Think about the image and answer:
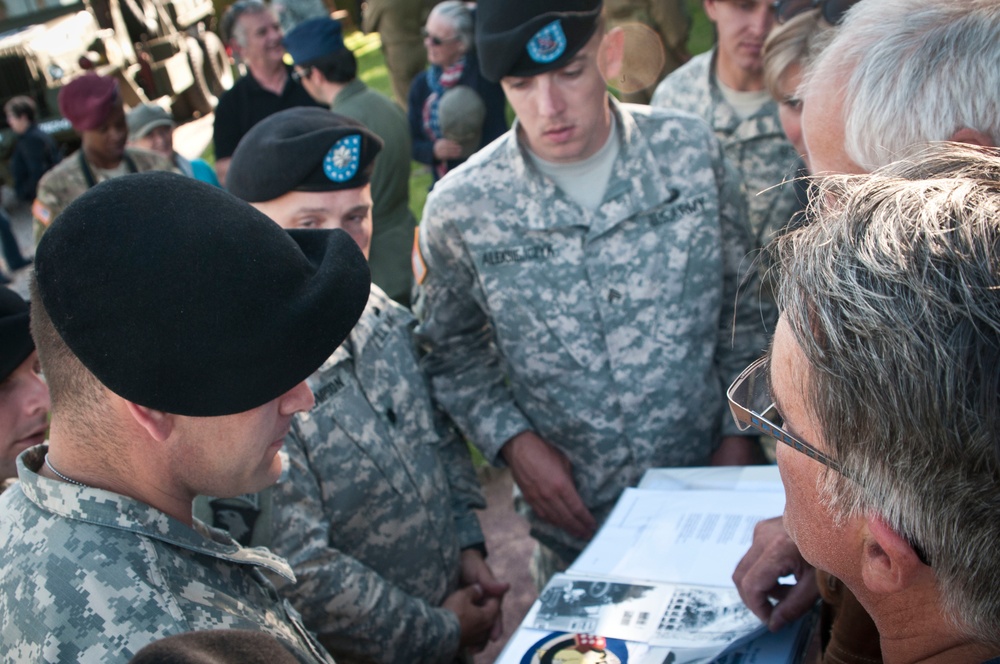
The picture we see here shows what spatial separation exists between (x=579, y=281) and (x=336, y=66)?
120 inches

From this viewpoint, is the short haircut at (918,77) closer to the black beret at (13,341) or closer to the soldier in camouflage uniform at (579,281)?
the soldier in camouflage uniform at (579,281)

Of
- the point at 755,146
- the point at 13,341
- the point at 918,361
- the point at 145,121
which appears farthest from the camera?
the point at 145,121

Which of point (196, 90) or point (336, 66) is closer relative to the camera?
point (336, 66)

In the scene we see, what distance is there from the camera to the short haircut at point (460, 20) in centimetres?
573

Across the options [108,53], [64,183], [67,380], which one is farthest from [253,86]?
[108,53]

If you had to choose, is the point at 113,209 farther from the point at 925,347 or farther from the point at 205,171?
the point at 205,171

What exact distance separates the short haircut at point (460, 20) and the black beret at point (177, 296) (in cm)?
474

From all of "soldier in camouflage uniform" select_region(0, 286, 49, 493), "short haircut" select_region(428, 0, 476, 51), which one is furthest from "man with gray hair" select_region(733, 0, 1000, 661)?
"short haircut" select_region(428, 0, 476, 51)

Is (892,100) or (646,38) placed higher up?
(892,100)

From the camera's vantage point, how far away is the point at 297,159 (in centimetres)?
226

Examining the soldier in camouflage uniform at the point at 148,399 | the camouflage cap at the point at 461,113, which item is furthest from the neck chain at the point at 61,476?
the camouflage cap at the point at 461,113

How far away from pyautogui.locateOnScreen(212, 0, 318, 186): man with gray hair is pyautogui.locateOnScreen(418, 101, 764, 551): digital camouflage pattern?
284 cm

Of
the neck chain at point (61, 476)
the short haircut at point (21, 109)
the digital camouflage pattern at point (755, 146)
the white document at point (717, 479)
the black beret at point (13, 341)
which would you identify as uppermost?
the short haircut at point (21, 109)

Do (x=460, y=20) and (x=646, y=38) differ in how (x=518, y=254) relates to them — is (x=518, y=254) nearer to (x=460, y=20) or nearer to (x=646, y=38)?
(x=460, y=20)
